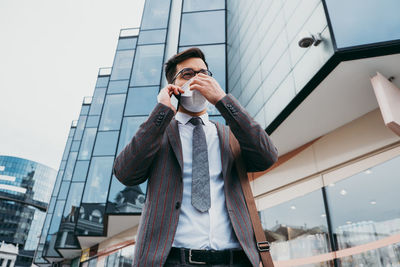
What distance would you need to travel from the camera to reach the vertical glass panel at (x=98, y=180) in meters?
12.1

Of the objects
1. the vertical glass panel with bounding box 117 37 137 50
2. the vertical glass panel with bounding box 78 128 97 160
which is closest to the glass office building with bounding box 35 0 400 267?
the vertical glass panel with bounding box 117 37 137 50

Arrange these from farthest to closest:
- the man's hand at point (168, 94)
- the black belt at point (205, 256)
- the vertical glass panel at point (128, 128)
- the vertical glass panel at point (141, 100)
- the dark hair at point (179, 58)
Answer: the vertical glass panel at point (141, 100), the vertical glass panel at point (128, 128), the dark hair at point (179, 58), the man's hand at point (168, 94), the black belt at point (205, 256)

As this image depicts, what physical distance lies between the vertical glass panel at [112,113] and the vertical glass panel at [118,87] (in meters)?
0.33

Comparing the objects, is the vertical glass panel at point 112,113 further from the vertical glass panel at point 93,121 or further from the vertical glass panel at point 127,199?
the vertical glass panel at point 93,121

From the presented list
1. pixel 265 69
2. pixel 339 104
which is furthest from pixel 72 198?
pixel 339 104

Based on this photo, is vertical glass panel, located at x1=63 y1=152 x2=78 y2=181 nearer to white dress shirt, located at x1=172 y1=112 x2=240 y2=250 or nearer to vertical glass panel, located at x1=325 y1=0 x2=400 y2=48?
vertical glass panel, located at x1=325 y1=0 x2=400 y2=48

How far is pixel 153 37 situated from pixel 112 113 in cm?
461

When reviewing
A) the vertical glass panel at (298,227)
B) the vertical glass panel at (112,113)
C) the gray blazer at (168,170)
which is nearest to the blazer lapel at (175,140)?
the gray blazer at (168,170)

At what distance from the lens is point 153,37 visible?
13.3 meters

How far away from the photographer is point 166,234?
3.96 feet

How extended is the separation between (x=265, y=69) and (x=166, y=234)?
20.0 ft

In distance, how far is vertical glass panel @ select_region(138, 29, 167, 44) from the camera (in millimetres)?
13133

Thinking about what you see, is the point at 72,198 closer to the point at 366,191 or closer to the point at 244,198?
the point at 366,191

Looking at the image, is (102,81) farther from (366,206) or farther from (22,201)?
(22,201)
